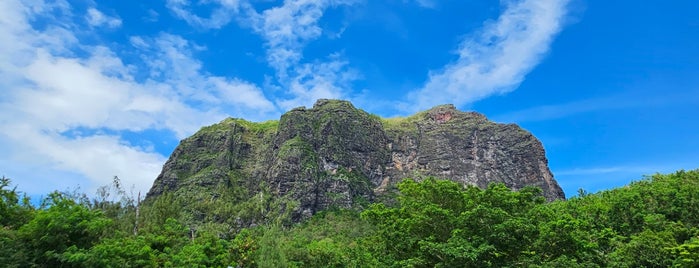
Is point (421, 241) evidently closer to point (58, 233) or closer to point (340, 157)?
point (58, 233)

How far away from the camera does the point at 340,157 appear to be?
414ft

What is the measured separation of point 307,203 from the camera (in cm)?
11012

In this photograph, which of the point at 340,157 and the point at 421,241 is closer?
the point at 421,241

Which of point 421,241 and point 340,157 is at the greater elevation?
point 340,157

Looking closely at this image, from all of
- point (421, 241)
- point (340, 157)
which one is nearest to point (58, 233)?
point (421, 241)

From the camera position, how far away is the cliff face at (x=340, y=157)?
116562 mm

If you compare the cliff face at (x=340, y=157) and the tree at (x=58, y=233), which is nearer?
the tree at (x=58, y=233)

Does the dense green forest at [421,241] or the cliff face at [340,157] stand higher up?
the cliff face at [340,157]

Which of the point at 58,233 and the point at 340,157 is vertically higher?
the point at 340,157

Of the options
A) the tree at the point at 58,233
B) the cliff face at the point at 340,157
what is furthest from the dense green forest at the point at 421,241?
the cliff face at the point at 340,157

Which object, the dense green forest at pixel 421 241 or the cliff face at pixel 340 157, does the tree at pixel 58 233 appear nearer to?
the dense green forest at pixel 421 241

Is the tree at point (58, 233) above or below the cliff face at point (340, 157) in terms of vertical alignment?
below

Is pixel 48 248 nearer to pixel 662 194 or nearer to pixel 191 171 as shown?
pixel 662 194

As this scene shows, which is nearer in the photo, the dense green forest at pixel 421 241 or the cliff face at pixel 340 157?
the dense green forest at pixel 421 241
